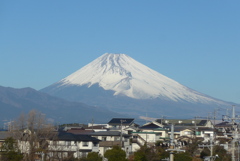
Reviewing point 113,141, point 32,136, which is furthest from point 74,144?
point 32,136

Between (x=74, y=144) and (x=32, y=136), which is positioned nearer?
(x=32, y=136)

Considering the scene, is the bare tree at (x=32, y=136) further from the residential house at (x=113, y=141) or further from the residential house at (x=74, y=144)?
the residential house at (x=113, y=141)

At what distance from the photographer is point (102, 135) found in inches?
2082

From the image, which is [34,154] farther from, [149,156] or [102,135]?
[102,135]

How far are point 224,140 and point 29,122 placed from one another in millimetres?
16379

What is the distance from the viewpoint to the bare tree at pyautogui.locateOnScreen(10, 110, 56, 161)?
37.4 m

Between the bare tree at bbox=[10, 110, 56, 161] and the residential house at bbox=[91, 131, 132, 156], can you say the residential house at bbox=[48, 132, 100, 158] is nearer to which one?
the bare tree at bbox=[10, 110, 56, 161]

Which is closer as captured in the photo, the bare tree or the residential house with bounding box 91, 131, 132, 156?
the bare tree

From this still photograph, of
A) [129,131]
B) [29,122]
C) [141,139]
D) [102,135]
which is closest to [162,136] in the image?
[129,131]

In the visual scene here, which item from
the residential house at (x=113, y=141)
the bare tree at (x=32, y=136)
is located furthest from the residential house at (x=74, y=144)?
the residential house at (x=113, y=141)

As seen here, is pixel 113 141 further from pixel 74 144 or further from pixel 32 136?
pixel 32 136

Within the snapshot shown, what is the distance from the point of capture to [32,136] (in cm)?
3947

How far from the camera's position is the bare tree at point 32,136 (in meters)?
37.4

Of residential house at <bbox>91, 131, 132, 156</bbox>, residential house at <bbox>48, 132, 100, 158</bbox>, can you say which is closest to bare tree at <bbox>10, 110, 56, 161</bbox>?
residential house at <bbox>48, 132, 100, 158</bbox>
